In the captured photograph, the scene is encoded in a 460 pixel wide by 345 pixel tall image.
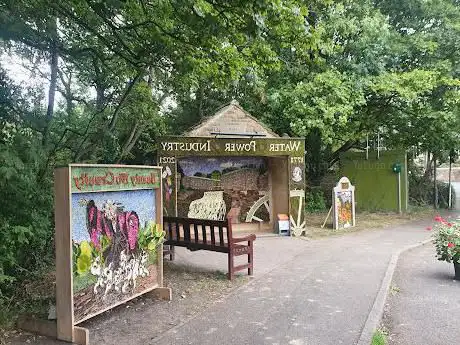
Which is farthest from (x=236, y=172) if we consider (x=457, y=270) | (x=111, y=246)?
(x=111, y=246)

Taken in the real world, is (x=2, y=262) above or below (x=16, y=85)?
below

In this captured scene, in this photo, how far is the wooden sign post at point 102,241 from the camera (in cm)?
470

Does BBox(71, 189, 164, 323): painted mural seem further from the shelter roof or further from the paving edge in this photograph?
the shelter roof

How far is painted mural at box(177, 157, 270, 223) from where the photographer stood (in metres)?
12.6

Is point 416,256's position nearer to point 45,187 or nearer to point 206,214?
point 206,214

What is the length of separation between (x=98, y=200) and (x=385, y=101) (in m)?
13.5

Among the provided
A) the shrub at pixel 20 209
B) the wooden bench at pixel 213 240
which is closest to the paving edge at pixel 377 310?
the wooden bench at pixel 213 240

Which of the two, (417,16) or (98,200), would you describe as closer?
(98,200)

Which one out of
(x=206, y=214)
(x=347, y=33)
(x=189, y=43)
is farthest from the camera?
(x=347, y=33)

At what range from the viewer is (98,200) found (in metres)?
5.20

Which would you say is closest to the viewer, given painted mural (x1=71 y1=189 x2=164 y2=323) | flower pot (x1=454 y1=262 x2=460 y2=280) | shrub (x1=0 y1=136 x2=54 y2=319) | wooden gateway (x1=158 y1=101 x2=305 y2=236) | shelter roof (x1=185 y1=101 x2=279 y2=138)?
painted mural (x1=71 y1=189 x2=164 y2=323)

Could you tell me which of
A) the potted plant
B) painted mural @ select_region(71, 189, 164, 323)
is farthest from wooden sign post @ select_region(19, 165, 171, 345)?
the potted plant

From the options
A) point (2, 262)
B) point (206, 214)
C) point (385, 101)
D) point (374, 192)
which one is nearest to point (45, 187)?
point (2, 262)

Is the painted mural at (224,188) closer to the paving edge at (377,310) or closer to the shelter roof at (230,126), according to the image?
the shelter roof at (230,126)
